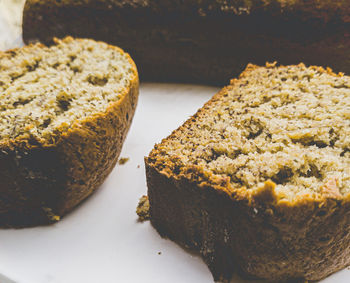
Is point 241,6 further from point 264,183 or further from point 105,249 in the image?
point 105,249

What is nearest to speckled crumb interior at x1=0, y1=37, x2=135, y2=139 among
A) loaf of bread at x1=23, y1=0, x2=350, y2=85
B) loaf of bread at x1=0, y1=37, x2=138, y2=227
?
loaf of bread at x1=0, y1=37, x2=138, y2=227

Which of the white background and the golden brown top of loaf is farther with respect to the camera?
the golden brown top of loaf

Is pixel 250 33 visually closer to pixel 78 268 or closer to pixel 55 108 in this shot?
pixel 55 108

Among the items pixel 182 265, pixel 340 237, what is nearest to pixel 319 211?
pixel 340 237

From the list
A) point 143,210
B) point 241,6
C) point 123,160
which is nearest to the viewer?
point 143,210

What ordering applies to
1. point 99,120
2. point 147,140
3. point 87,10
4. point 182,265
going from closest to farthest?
point 182,265 < point 99,120 < point 147,140 < point 87,10

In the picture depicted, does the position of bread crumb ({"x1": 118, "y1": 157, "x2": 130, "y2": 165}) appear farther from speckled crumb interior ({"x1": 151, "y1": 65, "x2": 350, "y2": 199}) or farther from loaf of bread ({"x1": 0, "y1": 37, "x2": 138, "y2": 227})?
speckled crumb interior ({"x1": 151, "y1": 65, "x2": 350, "y2": 199})

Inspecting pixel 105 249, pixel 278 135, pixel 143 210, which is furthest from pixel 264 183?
pixel 105 249
